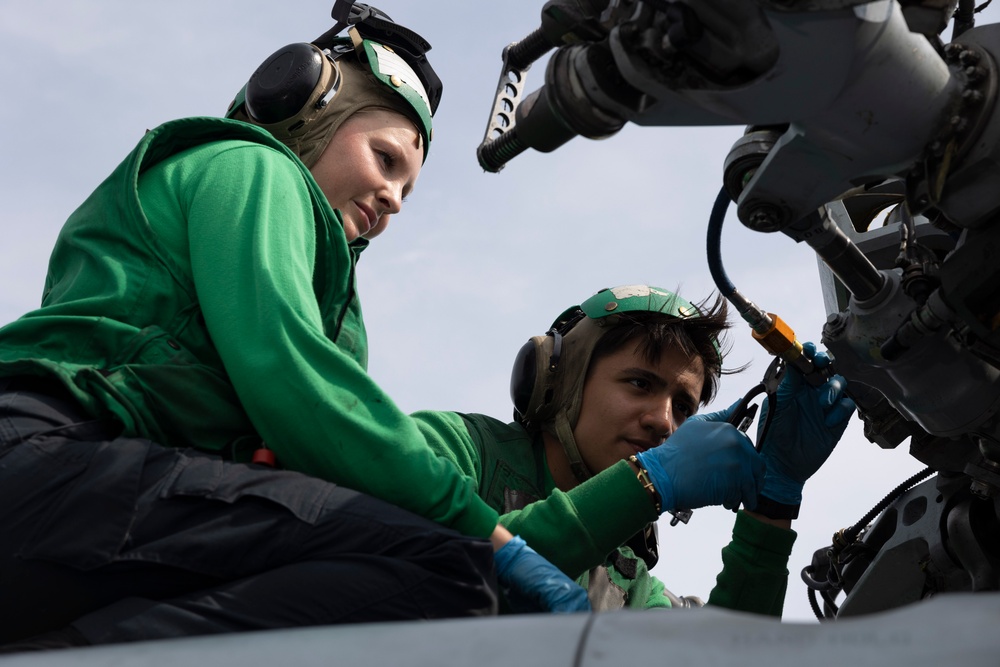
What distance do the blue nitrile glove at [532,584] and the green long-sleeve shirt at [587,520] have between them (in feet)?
1.49

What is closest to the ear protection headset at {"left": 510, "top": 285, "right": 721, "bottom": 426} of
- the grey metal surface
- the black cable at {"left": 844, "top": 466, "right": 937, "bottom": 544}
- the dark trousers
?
the black cable at {"left": 844, "top": 466, "right": 937, "bottom": 544}

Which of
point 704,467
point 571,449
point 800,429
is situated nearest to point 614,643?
point 704,467

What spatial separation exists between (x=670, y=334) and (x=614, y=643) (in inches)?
123

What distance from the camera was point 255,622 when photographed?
6.04ft

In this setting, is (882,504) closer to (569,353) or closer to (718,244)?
(718,244)

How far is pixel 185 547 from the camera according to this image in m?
1.88

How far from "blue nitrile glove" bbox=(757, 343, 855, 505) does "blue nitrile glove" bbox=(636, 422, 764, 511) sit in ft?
0.54

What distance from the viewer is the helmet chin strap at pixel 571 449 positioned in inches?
166

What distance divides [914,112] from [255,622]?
137 cm

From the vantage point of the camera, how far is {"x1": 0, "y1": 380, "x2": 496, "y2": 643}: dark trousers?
183 centimetres

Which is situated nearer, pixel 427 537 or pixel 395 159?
pixel 427 537

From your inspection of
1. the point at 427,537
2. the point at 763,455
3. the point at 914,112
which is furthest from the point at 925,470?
the point at 427,537

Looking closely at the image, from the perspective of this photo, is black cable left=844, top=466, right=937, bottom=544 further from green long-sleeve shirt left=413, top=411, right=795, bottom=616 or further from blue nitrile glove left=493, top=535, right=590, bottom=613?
blue nitrile glove left=493, top=535, right=590, bottom=613

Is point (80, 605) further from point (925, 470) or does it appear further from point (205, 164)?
point (925, 470)
